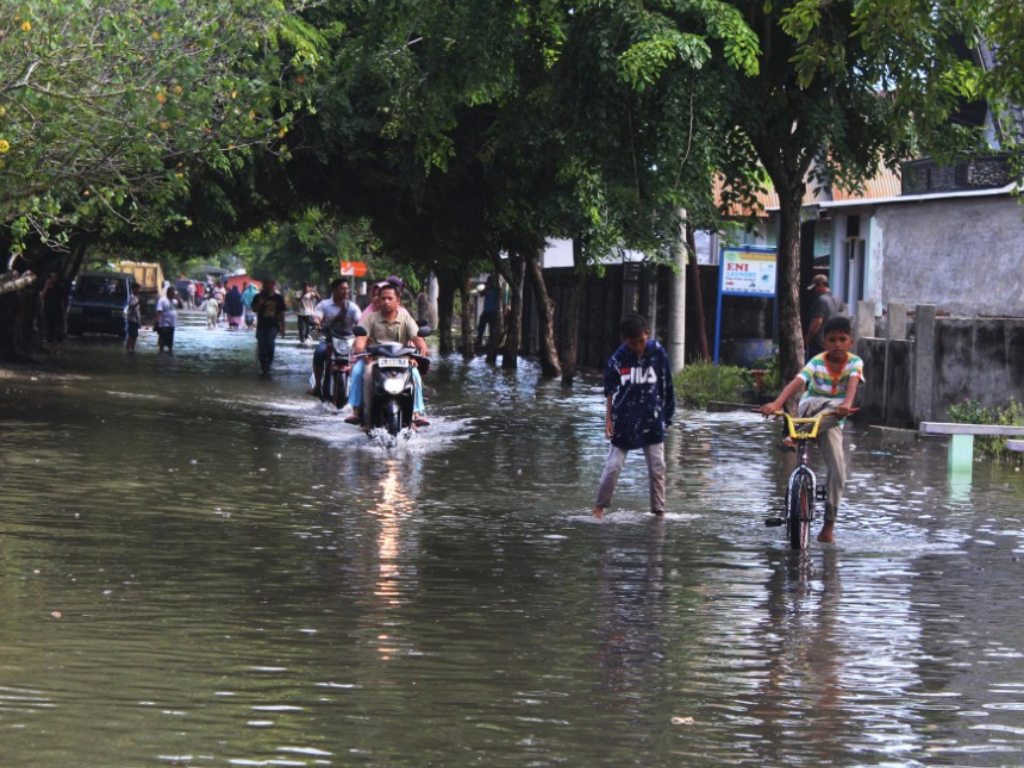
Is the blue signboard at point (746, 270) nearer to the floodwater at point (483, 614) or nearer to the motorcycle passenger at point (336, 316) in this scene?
the motorcycle passenger at point (336, 316)

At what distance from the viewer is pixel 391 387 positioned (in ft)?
62.6

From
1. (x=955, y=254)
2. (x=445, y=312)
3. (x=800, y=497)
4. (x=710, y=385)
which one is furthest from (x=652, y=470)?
(x=445, y=312)

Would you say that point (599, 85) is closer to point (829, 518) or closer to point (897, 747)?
point (829, 518)

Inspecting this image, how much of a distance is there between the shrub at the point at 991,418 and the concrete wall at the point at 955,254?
883 centimetres

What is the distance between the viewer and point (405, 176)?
1151 inches

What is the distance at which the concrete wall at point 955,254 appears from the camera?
30.8 m

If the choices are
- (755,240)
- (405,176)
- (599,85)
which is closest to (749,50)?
(599,85)

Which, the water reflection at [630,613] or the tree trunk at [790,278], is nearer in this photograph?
the water reflection at [630,613]

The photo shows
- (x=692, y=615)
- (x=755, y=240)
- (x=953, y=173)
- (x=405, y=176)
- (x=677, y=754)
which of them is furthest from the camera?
(x=755, y=240)

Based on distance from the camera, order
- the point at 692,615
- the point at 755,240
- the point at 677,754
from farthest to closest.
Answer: the point at 755,240 → the point at 692,615 → the point at 677,754

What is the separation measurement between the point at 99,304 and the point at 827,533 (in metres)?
43.2

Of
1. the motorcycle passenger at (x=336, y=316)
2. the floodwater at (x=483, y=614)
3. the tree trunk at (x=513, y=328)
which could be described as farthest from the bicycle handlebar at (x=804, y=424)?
the tree trunk at (x=513, y=328)

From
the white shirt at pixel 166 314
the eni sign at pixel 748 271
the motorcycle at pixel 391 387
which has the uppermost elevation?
the eni sign at pixel 748 271

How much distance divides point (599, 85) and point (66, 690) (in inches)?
641
